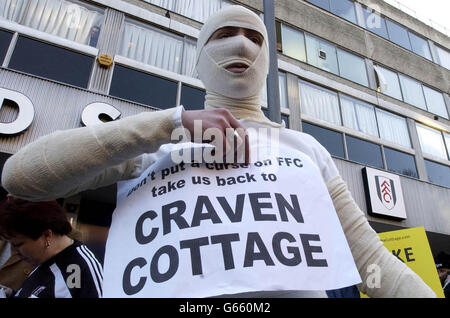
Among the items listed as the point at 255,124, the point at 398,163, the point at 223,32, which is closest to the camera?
the point at 255,124

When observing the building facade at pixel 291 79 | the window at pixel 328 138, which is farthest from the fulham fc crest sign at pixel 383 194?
the window at pixel 328 138

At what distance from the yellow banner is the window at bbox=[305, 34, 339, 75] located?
6646mm

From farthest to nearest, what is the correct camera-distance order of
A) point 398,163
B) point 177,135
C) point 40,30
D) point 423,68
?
point 423,68
point 398,163
point 40,30
point 177,135

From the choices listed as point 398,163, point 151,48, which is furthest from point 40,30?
point 398,163

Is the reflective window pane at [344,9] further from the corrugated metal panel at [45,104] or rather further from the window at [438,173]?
the corrugated metal panel at [45,104]

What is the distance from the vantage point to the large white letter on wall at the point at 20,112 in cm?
501

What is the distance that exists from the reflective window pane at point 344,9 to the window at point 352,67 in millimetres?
1664

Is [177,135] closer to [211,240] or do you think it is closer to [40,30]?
[211,240]

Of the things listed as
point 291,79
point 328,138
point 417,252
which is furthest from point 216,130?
point 291,79

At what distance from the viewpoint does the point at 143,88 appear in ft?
22.2

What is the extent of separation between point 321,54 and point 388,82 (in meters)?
3.01

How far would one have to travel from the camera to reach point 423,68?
12.8m

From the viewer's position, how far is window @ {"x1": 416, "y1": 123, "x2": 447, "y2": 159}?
10.9 metres
